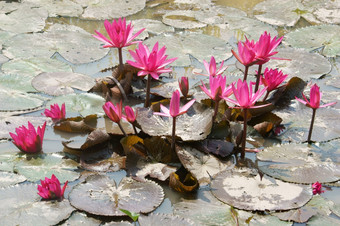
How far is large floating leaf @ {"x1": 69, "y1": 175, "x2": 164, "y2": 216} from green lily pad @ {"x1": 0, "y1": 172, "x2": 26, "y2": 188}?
1.11 ft

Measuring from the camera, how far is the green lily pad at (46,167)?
94.1 inches

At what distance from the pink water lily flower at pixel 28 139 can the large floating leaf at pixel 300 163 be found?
48.7 inches

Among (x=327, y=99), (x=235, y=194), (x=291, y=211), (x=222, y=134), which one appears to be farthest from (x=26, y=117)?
(x=327, y=99)

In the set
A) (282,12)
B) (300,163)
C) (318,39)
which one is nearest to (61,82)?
(300,163)

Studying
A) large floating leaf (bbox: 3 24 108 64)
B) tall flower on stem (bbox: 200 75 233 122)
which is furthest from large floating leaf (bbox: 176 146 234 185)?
large floating leaf (bbox: 3 24 108 64)

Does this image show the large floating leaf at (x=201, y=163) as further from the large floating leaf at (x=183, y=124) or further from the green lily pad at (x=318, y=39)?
the green lily pad at (x=318, y=39)

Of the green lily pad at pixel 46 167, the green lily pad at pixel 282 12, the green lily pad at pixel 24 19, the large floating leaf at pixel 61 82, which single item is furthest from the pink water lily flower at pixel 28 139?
the green lily pad at pixel 282 12

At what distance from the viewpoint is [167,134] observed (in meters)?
2.51

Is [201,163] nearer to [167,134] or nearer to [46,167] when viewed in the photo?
[167,134]

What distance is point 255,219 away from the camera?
6.93ft

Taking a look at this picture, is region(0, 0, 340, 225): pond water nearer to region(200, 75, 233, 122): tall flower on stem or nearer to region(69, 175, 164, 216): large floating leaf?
region(69, 175, 164, 216): large floating leaf

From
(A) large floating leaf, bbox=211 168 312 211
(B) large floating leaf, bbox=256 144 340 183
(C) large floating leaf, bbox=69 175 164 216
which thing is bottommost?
(C) large floating leaf, bbox=69 175 164 216

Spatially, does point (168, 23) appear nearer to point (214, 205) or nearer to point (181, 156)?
point (181, 156)

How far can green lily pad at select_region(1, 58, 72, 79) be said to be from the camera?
349cm
